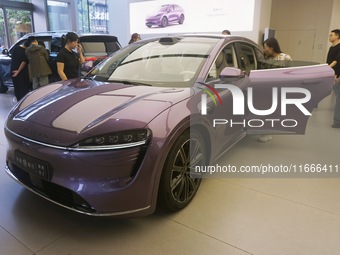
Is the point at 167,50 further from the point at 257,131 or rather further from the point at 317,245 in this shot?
the point at 317,245

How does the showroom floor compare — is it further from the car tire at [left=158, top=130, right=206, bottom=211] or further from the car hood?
the car hood

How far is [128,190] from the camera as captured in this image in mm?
1691

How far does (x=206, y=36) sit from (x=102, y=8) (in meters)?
12.8

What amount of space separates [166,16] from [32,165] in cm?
858

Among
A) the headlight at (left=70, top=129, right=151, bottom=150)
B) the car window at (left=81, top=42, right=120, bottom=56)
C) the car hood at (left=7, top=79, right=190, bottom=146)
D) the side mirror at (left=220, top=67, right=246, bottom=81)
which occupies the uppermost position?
the car window at (left=81, top=42, right=120, bottom=56)

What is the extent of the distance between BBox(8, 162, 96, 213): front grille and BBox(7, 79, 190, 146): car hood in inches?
11.4

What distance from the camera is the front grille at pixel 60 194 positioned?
173 centimetres

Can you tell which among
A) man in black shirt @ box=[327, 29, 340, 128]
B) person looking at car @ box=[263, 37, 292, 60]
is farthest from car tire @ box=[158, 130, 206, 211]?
man in black shirt @ box=[327, 29, 340, 128]

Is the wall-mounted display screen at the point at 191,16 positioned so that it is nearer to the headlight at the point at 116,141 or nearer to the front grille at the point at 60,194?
the headlight at the point at 116,141

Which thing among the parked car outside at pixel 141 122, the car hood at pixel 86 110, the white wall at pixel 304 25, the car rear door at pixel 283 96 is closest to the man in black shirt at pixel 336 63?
the car rear door at pixel 283 96

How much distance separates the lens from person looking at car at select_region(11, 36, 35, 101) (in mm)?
5098

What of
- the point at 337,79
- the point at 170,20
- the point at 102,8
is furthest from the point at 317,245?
the point at 102,8

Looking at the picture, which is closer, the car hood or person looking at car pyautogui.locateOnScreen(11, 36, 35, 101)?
the car hood

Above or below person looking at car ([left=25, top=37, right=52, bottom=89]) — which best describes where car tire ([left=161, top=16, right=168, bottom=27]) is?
above
